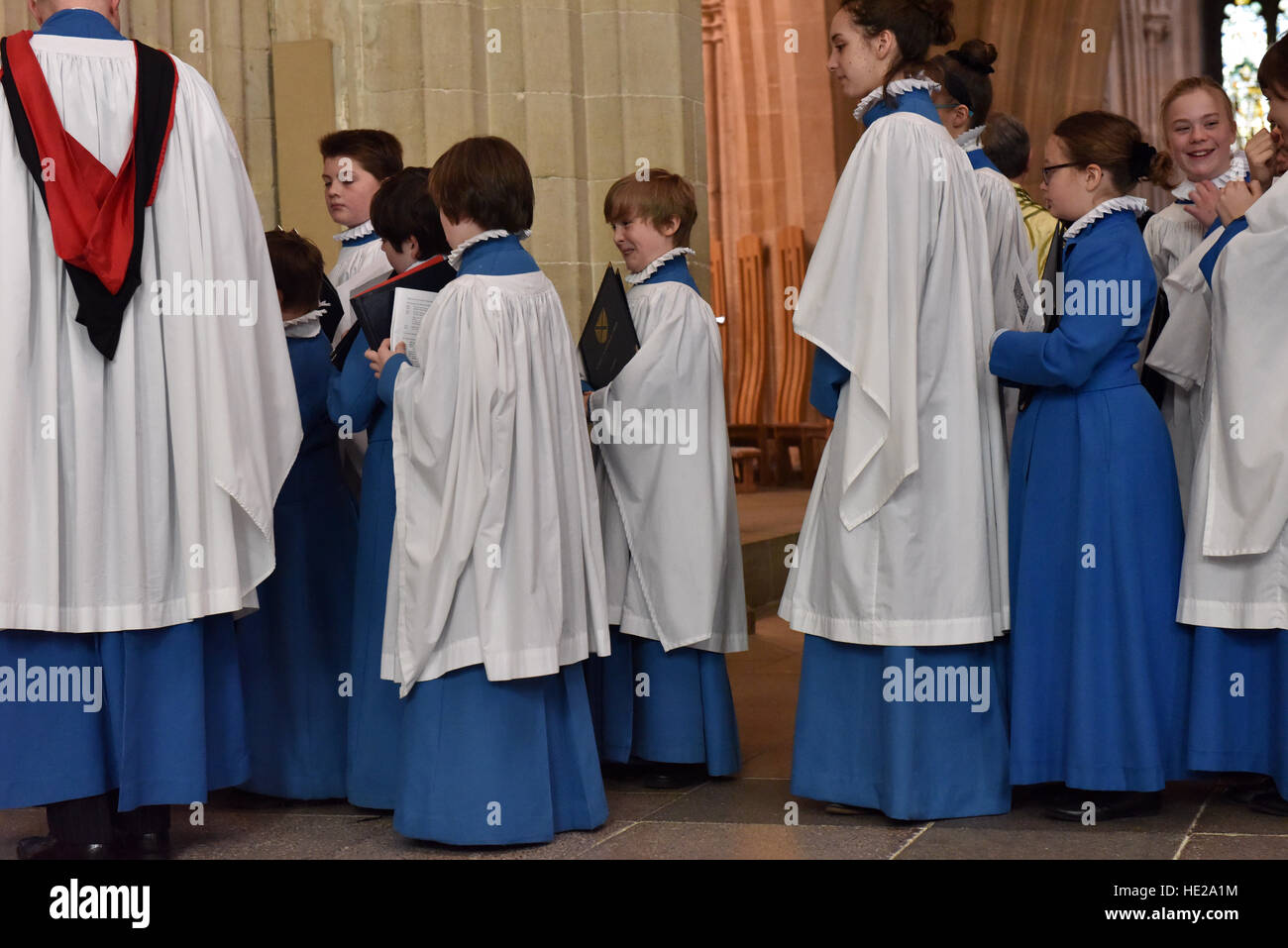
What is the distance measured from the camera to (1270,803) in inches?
148

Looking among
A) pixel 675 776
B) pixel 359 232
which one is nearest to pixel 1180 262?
pixel 675 776

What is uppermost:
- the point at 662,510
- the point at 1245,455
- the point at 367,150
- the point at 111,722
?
the point at 367,150

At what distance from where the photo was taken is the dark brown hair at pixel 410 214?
4.16 meters

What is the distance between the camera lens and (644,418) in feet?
14.8

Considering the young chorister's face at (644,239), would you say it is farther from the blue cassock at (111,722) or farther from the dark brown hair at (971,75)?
the blue cassock at (111,722)

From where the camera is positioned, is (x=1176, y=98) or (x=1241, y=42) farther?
(x=1241, y=42)

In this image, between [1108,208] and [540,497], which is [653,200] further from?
[1108,208]

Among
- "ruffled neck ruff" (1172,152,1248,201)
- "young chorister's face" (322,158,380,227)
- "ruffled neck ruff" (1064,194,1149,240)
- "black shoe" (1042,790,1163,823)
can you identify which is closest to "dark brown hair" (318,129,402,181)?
"young chorister's face" (322,158,380,227)

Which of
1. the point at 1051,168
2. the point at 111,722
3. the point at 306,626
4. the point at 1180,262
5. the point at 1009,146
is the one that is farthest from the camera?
the point at 1009,146

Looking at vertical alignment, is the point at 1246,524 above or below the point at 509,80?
below

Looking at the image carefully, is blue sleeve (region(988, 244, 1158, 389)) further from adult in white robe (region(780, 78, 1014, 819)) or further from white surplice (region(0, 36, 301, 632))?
white surplice (region(0, 36, 301, 632))

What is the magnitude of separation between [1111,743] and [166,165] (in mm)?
2730

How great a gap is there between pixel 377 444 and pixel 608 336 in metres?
0.75
